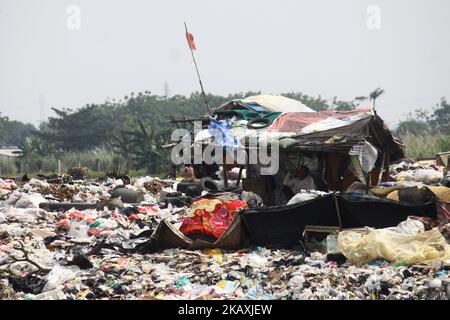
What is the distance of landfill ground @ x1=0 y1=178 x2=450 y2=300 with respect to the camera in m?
6.80

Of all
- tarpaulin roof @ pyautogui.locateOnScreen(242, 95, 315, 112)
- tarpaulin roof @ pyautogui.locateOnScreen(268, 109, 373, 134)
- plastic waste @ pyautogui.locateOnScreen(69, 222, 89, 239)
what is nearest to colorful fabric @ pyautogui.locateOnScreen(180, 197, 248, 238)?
plastic waste @ pyautogui.locateOnScreen(69, 222, 89, 239)

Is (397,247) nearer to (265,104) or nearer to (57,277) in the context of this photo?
(57,277)

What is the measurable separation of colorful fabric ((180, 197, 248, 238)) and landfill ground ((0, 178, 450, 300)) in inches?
14.2

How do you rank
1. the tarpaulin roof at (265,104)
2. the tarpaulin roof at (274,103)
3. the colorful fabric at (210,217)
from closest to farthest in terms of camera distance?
the colorful fabric at (210,217), the tarpaulin roof at (265,104), the tarpaulin roof at (274,103)

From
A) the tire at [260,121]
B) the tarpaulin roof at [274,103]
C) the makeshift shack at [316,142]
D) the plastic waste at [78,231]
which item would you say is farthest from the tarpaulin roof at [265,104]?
the plastic waste at [78,231]

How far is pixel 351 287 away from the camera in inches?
271

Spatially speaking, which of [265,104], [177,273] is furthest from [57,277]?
[265,104]

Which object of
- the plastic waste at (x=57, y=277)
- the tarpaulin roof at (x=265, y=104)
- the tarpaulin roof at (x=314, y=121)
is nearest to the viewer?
the plastic waste at (x=57, y=277)

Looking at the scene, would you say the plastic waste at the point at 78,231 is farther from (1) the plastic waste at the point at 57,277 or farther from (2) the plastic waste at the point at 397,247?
(2) the plastic waste at the point at 397,247

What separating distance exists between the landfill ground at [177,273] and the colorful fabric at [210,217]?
0.36 metres

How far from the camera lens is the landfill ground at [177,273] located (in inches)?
268

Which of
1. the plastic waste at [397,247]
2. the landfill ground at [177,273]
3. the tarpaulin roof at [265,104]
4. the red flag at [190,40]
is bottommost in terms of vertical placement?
the landfill ground at [177,273]

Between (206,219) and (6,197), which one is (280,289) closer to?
(206,219)
